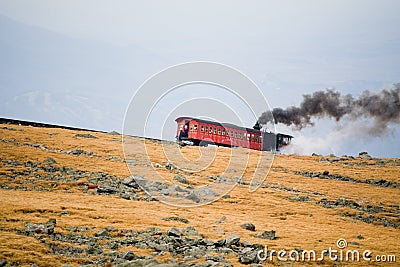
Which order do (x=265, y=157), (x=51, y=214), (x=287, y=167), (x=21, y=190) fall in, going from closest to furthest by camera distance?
(x=51, y=214), (x=21, y=190), (x=287, y=167), (x=265, y=157)

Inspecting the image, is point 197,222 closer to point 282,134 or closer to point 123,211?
point 123,211

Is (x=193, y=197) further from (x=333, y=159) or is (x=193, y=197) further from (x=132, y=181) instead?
(x=333, y=159)

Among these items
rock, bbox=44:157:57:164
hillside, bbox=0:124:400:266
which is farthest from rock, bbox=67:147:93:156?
rock, bbox=44:157:57:164

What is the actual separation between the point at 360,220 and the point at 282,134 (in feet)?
118

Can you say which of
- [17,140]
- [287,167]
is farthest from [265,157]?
[17,140]

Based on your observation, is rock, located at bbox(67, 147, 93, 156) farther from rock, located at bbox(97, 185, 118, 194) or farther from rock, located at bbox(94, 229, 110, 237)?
rock, located at bbox(94, 229, 110, 237)

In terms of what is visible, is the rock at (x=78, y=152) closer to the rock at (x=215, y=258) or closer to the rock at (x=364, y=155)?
the rock at (x=215, y=258)

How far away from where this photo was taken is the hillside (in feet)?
55.8

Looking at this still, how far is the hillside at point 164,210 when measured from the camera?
17016 millimetres

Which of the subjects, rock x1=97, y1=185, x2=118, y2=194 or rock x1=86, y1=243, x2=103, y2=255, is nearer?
rock x1=86, y1=243, x2=103, y2=255

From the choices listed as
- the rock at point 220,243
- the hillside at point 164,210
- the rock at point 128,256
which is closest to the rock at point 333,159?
the hillside at point 164,210

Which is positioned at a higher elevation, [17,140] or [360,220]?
[17,140]

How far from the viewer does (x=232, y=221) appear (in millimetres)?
25156

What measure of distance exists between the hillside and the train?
141 inches
